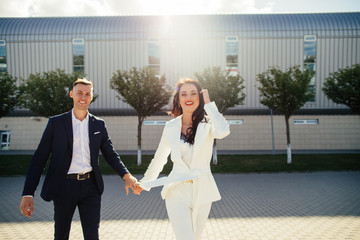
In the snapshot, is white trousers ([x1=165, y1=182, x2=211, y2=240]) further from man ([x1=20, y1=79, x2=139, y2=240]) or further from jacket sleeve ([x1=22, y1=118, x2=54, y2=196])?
jacket sleeve ([x1=22, y1=118, x2=54, y2=196])

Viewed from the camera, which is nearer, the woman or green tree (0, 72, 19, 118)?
the woman

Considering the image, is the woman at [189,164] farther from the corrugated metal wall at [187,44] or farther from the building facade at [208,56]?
the building facade at [208,56]

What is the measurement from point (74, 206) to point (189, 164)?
1.25m

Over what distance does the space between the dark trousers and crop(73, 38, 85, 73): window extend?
19.4m

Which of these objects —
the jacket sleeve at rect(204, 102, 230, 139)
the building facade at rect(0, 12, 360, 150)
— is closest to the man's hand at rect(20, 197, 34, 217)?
the jacket sleeve at rect(204, 102, 230, 139)

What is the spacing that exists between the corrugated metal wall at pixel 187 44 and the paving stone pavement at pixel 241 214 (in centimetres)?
1194

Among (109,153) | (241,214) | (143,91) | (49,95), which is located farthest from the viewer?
(143,91)

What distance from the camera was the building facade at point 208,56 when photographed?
66.8ft

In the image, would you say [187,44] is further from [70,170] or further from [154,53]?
[70,170]

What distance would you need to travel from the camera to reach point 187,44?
20.4 meters

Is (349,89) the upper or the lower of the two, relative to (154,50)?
lower

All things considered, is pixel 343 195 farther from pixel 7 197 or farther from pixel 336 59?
pixel 336 59

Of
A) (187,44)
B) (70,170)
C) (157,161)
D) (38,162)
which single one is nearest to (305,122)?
(187,44)

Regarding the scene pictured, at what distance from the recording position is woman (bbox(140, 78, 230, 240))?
2812 millimetres
